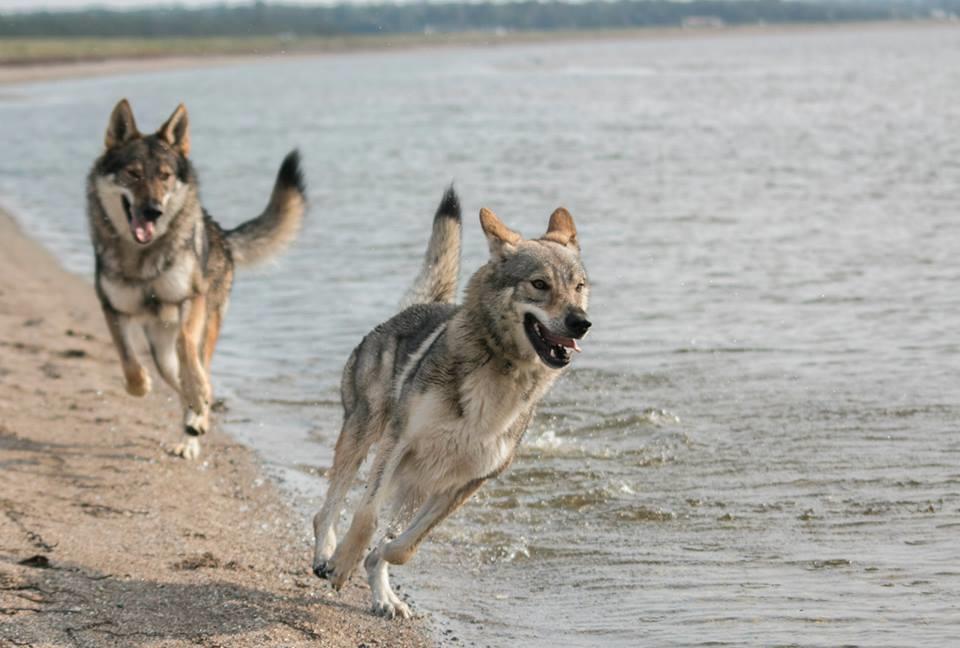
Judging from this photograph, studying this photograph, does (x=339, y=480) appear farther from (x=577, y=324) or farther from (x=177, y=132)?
(x=177, y=132)

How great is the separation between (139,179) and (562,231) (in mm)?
3146

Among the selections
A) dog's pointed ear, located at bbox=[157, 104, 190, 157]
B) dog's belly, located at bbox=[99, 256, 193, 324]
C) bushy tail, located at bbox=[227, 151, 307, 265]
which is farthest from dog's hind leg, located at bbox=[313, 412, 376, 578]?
bushy tail, located at bbox=[227, 151, 307, 265]

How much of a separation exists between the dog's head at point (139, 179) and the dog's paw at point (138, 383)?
2.70ft

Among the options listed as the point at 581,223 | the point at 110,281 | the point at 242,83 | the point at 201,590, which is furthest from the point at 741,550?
the point at 242,83

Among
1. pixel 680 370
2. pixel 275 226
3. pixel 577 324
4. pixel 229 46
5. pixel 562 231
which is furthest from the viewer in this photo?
pixel 229 46

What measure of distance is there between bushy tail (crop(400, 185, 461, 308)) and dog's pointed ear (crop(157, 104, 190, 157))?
251 cm

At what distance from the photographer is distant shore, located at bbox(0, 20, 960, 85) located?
73938mm

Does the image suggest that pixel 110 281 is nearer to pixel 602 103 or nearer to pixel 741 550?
pixel 741 550

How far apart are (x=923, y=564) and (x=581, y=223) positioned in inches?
449

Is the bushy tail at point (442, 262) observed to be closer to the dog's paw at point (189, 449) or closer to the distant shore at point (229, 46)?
the dog's paw at point (189, 449)

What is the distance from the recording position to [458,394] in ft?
16.6

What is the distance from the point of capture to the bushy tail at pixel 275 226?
29.0ft

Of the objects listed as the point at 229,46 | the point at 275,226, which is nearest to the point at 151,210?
the point at 275,226

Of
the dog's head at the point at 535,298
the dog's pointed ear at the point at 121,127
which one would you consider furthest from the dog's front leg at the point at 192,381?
the dog's head at the point at 535,298
